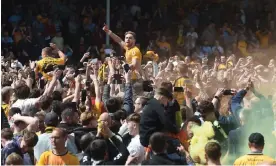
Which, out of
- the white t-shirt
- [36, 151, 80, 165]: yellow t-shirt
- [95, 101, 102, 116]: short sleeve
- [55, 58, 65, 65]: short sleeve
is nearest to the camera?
[36, 151, 80, 165]: yellow t-shirt

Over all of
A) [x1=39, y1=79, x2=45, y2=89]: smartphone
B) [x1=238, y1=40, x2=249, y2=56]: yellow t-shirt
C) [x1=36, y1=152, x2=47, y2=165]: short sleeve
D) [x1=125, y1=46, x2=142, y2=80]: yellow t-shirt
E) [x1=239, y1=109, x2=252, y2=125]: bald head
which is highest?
[x1=238, y1=40, x2=249, y2=56]: yellow t-shirt

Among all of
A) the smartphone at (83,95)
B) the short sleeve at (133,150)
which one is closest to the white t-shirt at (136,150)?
the short sleeve at (133,150)

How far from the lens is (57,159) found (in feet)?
23.9

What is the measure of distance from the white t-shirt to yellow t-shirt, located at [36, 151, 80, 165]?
1.96 feet

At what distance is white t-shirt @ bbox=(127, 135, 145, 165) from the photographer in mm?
7673

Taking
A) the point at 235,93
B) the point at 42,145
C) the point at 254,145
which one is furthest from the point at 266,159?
the point at 235,93

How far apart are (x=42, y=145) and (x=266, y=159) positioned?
7.14ft

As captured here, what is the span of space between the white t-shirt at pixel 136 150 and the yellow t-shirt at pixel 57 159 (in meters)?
0.60

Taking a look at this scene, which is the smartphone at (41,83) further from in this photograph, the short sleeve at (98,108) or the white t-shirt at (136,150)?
the white t-shirt at (136,150)

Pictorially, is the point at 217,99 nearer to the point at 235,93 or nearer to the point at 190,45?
the point at 235,93

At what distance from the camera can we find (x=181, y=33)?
83.7 ft

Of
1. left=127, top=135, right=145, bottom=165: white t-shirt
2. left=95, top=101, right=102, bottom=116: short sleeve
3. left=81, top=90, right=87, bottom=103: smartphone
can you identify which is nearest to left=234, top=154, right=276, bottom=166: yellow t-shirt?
left=127, top=135, right=145, bottom=165: white t-shirt

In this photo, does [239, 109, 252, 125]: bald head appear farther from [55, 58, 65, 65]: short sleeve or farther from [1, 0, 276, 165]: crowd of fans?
[55, 58, 65, 65]: short sleeve

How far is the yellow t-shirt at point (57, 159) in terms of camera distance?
7.29 m
